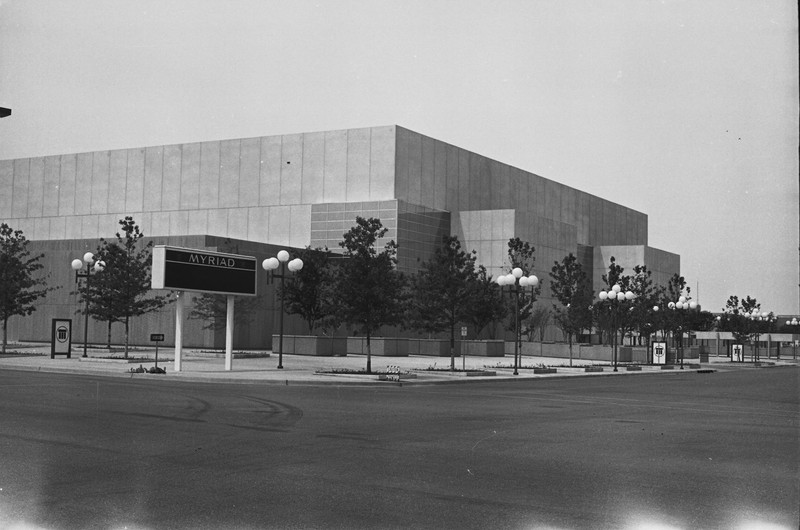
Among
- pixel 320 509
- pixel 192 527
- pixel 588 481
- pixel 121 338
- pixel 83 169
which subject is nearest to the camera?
pixel 192 527

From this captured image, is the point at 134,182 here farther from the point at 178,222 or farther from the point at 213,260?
the point at 213,260

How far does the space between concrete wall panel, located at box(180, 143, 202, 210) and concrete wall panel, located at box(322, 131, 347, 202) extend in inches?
524

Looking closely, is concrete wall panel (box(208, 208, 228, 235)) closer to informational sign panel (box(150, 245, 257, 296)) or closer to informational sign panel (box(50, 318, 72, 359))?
informational sign panel (box(50, 318, 72, 359))

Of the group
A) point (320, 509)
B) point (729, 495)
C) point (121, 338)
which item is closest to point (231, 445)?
point (320, 509)

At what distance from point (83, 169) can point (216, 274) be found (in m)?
58.3

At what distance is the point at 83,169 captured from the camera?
87.1 meters

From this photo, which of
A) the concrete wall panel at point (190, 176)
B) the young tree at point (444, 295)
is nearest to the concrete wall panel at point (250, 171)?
the concrete wall panel at point (190, 176)

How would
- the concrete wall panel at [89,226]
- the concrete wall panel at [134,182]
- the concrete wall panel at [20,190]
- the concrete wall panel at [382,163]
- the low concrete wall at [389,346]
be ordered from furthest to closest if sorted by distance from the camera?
the concrete wall panel at [20,190] < the concrete wall panel at [89,226] < the concrete wall panel at [134,182] < the concrete wall panel at [382,163] < the low concrete wall at [389,346]

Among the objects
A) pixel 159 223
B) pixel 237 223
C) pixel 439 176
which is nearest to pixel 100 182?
pixel 159 223

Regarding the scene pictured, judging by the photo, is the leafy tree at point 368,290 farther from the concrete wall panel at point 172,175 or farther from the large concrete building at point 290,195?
the concrete wall panel at point 172,175

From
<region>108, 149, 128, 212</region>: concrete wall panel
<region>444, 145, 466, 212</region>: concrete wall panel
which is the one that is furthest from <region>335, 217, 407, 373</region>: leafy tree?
<region>108, 149, 128, 212</region>: concrete wall panel

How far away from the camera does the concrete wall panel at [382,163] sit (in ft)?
242

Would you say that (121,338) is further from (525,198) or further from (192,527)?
(192,527)

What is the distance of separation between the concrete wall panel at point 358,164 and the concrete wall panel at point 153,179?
1940cm
